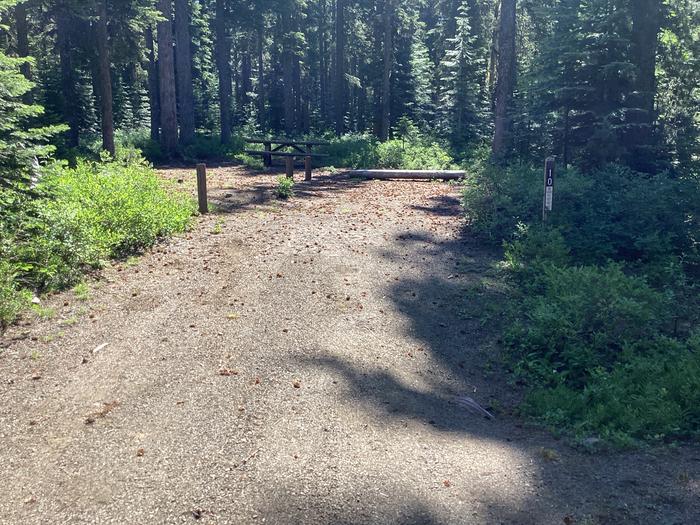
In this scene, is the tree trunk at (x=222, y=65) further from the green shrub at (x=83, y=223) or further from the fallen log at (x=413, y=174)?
the green shrub at (x=83, y=223)

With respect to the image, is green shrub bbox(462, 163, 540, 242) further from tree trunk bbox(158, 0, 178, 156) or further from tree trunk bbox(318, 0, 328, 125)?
tree trunk bbox(318, 0, 328, 125)

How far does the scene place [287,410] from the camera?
6113 mm

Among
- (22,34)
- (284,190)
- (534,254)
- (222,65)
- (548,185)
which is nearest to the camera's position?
(534,254)

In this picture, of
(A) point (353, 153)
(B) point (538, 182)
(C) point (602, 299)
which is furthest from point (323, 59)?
(C) point (602, 299)

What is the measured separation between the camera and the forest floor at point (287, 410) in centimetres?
462

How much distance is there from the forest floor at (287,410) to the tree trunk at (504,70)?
35.5 ft

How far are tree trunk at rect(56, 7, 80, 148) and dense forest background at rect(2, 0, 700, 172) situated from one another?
0.05m

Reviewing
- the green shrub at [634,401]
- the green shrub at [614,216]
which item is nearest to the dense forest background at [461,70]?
the green shrub at [614,216]

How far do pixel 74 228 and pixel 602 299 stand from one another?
7.90 metres

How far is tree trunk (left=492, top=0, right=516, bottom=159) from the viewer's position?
20.3 m

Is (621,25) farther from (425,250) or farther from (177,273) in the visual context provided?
(177,273)

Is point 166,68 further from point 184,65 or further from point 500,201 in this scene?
point 500,201

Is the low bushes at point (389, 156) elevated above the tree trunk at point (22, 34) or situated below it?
below

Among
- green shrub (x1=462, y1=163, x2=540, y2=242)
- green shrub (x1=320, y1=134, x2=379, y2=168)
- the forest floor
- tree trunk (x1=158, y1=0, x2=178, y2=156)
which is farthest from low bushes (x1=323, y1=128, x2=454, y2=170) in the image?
the forest floor
